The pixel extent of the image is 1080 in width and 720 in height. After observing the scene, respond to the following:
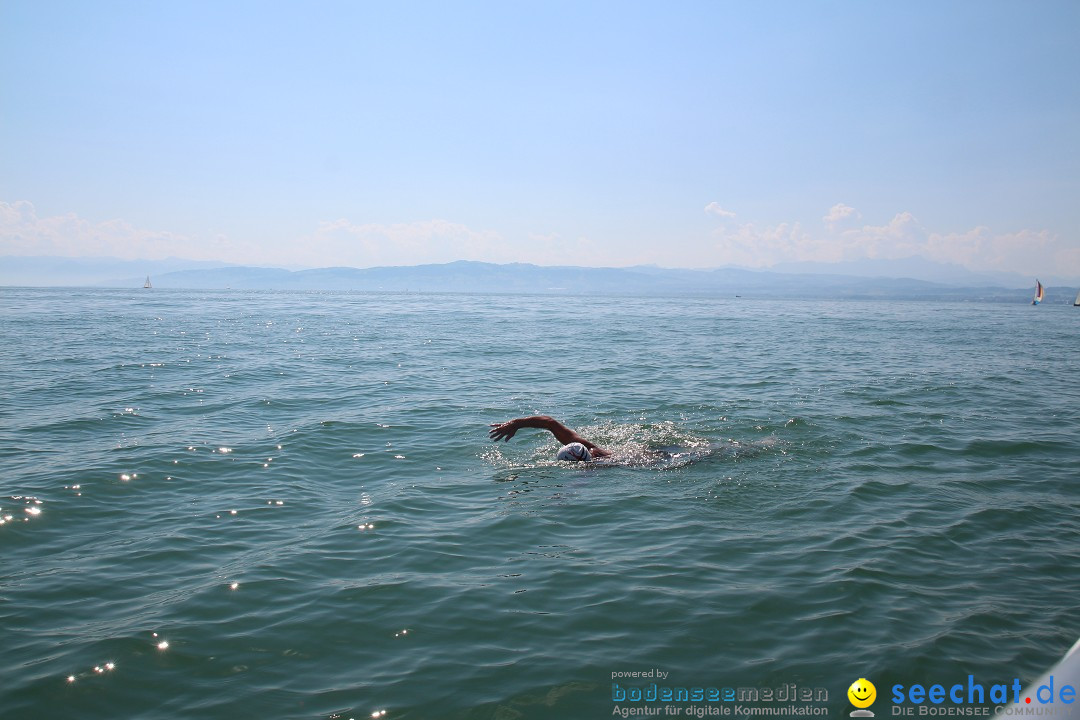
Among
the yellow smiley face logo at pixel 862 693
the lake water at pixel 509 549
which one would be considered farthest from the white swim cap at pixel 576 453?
the yellow smiley face logo at pixel 862 693

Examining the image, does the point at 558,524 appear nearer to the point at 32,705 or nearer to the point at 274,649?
the point at 274,649

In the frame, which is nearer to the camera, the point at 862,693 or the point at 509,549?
the point at 862,693

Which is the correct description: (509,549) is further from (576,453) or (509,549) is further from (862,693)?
(862,693)

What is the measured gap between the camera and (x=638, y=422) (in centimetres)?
1427

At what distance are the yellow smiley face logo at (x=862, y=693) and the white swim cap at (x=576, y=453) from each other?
6237 mm

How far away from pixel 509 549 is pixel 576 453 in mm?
3582

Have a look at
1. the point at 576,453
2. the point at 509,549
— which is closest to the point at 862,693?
the point at 509,549

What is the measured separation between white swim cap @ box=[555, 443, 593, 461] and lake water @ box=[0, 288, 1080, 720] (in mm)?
166

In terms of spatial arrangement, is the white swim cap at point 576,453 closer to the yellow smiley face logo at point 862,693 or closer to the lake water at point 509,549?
the lake water at point 509,549

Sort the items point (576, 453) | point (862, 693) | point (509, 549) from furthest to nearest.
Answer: point (576, 453) → point (509, 549) → point (862, 693)

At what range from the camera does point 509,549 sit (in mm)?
7652

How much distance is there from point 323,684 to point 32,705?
6.90ft

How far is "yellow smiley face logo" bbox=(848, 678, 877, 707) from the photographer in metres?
4.89

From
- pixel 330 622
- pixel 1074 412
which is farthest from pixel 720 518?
pixel 1074 412
